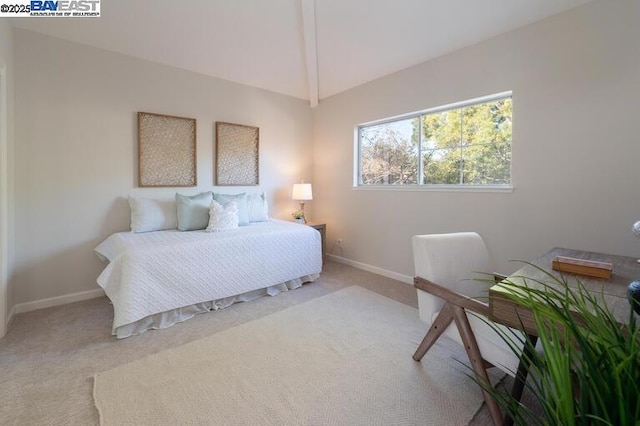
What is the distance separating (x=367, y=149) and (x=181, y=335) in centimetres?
312

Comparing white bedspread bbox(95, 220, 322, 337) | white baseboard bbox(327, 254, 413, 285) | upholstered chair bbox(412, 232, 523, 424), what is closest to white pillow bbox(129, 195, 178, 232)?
white bedspread bbox(95, 220, 322, 337)

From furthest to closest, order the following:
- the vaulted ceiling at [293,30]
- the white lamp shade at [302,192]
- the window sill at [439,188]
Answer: the white lamp shade at [302,192] → the window sill at [439,188] → the vaulted ceiling at [293,30]

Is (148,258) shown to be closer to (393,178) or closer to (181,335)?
(181,335)

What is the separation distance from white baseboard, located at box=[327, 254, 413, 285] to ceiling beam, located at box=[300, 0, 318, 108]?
2.44 m

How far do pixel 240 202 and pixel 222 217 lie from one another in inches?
18.7

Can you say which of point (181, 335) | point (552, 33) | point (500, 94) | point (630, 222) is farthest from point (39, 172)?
point (630, 222)

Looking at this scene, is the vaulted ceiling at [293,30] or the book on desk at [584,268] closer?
the book on desk at [584,268]

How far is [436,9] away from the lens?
2594 mm

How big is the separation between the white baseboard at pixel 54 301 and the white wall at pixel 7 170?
0.58ft

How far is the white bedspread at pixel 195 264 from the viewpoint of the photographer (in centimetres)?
225

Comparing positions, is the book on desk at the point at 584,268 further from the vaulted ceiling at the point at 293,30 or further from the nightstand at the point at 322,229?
the nightstand at the point at 322,229

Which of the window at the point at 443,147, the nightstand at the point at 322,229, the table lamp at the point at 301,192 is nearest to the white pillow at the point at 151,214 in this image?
the table lamp at the point at 301,192

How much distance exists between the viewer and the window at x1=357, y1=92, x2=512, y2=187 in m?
2.75

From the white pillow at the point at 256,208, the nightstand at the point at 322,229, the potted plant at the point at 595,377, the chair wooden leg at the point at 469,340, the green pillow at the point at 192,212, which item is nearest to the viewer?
the potted plant at the point at 595,377
